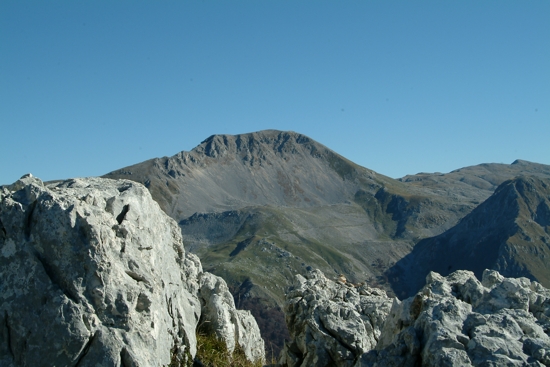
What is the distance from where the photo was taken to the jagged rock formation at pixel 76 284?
38.4 ft

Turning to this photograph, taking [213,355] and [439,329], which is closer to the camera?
[439,329]

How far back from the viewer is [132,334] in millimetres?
12070

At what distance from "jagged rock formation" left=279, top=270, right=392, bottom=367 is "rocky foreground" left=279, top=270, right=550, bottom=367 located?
30mm

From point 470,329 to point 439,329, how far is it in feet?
2.20

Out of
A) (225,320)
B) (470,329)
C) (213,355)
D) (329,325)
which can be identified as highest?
(225,320)

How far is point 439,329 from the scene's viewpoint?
1081cm

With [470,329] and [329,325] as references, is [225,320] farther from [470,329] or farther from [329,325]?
[470,329]

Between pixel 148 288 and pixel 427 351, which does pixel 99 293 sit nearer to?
pixel 148 288

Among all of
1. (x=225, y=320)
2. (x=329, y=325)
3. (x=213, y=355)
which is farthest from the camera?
(x=225, y=320)

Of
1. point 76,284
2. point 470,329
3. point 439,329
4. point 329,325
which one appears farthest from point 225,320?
point 470,329

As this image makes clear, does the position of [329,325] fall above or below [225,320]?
below

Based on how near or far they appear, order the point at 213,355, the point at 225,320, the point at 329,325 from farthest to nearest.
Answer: the point at 225,320 < the point at 213,355 < the point at 329,325

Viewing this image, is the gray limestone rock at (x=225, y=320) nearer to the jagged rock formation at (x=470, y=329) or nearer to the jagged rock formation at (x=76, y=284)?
the jagged rock formation at (x=76, y=284)

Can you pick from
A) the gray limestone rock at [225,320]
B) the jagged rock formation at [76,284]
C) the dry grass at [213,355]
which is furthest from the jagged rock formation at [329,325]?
the jagged rock formation at [76,284]
